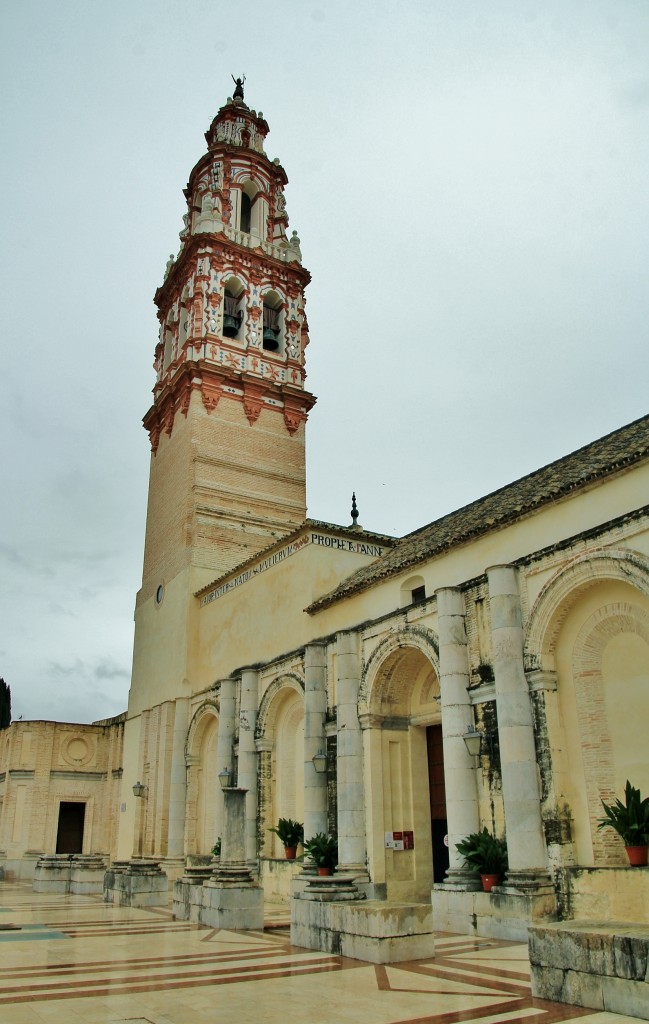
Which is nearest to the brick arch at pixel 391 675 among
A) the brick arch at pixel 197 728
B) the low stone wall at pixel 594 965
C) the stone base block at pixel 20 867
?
the brick arch at pixel 197 728

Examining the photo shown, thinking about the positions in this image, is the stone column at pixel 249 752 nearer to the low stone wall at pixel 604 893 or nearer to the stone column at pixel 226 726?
the stone column at pixel 226 726

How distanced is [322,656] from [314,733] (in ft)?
6.52

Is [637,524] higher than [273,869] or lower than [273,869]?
higher

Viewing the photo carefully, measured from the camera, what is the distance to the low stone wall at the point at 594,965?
6961 mm

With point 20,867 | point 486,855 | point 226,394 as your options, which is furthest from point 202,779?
point 486,855

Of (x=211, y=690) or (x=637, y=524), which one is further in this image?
(x=211, y=690)

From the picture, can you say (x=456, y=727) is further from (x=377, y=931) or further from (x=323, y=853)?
(x=377, y=931)

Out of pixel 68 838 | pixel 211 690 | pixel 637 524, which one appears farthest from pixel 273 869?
pixel 68 838

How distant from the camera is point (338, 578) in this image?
956 inches

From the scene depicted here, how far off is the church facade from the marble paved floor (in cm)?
191

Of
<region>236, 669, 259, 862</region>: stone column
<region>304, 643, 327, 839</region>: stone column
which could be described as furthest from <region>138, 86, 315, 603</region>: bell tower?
<region>304, 643, 327, 839</region>: stone column

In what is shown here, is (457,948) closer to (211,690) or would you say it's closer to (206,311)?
(211,690)

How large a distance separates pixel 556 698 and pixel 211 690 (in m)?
15.1

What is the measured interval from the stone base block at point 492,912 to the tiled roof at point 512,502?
7.36 metres
